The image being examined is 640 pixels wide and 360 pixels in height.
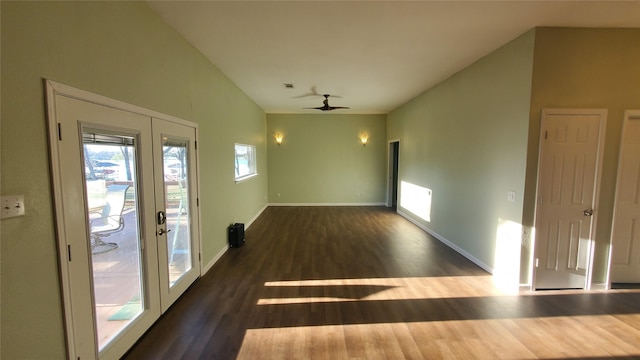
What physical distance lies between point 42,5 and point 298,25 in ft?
6.19

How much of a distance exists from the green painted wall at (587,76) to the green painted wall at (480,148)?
103mm

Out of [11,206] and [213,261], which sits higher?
[11,206]

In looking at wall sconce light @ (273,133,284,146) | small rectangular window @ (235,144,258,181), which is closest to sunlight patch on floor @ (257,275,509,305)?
small rectangular window @ (235,144,258,181)

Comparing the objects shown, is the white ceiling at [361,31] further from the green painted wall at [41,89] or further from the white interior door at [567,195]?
the white interior door at [567,195]

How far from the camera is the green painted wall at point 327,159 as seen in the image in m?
8.10

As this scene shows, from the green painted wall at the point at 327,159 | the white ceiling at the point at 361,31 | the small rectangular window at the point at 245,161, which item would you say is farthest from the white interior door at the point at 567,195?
the green painted wall at the point at 327,159

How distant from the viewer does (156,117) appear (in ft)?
7.91

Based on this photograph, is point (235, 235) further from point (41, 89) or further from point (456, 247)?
point (456, 247)

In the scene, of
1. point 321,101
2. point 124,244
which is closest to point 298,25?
point 124,244

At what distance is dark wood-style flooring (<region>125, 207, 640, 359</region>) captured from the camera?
2.09m

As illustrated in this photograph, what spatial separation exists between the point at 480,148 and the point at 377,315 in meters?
2.68

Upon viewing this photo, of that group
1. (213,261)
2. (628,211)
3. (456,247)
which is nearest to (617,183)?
(628,211)

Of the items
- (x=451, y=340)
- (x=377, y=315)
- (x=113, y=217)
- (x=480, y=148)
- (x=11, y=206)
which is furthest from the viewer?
(x=480, y=148)

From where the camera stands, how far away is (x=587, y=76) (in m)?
2.81
